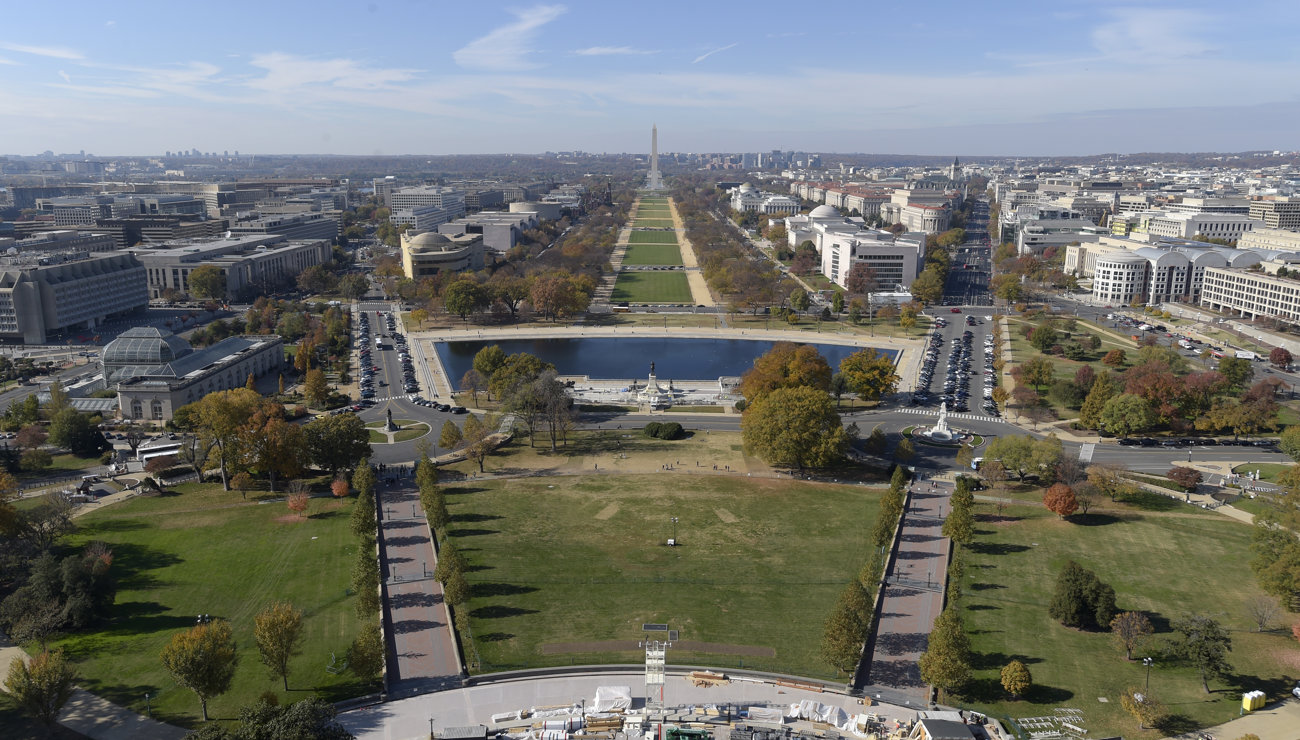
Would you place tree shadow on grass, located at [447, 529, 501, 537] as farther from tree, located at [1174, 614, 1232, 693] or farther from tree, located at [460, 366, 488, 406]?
tree, located at [1174, 614, 1232, 693]

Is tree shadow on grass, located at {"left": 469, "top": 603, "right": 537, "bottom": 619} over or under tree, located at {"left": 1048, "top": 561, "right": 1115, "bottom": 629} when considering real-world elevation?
under

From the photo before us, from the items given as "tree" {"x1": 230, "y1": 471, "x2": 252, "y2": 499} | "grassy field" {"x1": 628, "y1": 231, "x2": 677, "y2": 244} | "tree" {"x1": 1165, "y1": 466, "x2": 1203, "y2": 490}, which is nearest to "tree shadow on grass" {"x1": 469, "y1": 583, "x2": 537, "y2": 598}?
"tree" {"x1": 230, "y1": 471, "x2": 252, "y2": 499}

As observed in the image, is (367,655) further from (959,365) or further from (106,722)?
(959,365)

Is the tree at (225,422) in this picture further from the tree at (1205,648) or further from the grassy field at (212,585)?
the tree at (1205,648)

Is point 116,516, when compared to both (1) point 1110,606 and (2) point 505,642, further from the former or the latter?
(1) point 1110,606

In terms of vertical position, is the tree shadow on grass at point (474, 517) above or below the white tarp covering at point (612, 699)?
above

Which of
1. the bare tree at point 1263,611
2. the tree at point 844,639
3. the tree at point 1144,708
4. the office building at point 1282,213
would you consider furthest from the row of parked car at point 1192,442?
the office building at point 1282,213

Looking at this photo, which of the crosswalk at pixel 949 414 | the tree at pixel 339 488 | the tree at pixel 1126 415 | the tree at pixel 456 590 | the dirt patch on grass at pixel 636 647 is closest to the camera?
the dirt patch on grass at pixel 636 647
